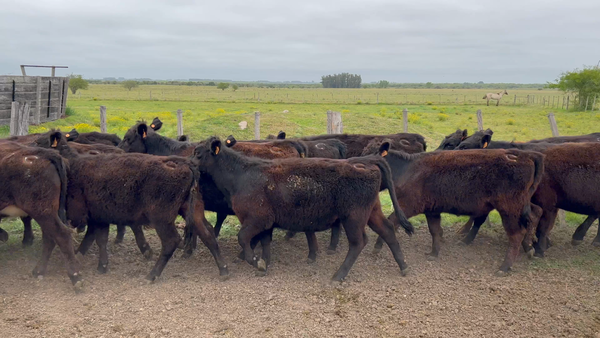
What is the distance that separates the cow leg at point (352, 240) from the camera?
19.8ft

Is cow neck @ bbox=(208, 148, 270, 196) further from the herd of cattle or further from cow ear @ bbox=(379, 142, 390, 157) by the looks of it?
cow ear @ bbox=(379, 142, 390, 157)

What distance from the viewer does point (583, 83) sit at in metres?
40.9

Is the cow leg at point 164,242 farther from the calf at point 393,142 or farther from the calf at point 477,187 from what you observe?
the calf at point 393,142

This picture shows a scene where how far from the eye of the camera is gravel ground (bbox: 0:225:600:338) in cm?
479

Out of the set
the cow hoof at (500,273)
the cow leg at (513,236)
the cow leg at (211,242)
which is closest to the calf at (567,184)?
the cow leg at (513,236)

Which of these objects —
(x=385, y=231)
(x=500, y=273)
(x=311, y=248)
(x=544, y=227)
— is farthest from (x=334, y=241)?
(x=544, y=227)

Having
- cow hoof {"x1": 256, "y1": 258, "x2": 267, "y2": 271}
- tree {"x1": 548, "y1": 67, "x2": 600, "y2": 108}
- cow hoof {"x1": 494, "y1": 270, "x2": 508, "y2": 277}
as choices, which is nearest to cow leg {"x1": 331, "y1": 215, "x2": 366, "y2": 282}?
cow hoof {"x1": 256, "y1": 258, "x2": 267, "y2": 271}

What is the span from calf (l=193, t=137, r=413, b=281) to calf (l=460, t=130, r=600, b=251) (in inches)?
89.6

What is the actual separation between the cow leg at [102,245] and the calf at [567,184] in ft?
19.2

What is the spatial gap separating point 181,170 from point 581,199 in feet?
17.8

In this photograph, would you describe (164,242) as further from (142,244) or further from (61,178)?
(61,178)

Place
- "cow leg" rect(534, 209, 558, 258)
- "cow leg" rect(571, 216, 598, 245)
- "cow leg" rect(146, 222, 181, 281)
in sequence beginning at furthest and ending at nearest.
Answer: "cow leg" rect(571, 216, 598, 245)
"cow leg" rect(534, 209, 558, 258)
"cow leg" rect(146, 222, 181, 281)

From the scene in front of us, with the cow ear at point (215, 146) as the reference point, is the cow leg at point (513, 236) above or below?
below

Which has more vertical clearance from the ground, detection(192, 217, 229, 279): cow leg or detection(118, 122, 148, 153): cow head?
detection(118, 122, 148, 153): cow head
